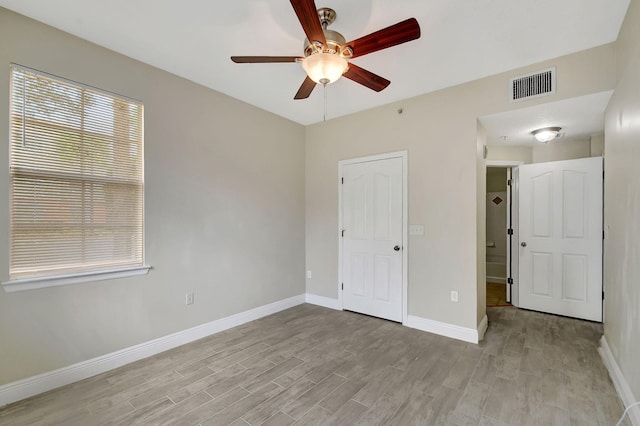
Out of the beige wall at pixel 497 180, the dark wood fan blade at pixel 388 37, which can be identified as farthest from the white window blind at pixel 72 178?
the beige wall at pixel 497 180

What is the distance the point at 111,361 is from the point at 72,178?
1.59m

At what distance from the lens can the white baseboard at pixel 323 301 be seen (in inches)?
163

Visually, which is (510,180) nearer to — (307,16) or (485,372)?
(485,372)

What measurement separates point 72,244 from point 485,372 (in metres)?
3.59

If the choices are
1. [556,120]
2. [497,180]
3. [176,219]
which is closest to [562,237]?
[556,120]

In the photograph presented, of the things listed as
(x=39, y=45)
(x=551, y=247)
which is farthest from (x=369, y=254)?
(x=39, y=45)

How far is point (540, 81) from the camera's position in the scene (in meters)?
2.67

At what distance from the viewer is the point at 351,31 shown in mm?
2229

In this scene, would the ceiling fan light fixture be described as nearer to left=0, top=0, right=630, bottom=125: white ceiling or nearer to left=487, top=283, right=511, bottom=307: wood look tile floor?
left=0, top=0, right=630, bottom=125: white ceiling

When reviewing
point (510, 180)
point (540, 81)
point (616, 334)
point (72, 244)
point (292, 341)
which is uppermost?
point (540, 81)

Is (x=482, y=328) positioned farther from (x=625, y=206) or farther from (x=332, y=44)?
(x=332, y=44)

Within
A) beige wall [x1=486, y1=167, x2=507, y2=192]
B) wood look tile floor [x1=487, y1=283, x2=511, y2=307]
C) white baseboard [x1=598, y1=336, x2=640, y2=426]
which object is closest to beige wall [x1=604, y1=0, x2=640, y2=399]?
white baseboard [x1=598, y1=336, x2=640, y2=426]

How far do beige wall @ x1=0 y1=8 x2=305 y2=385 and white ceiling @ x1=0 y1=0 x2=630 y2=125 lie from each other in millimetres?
269

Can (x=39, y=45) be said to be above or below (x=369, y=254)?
above
